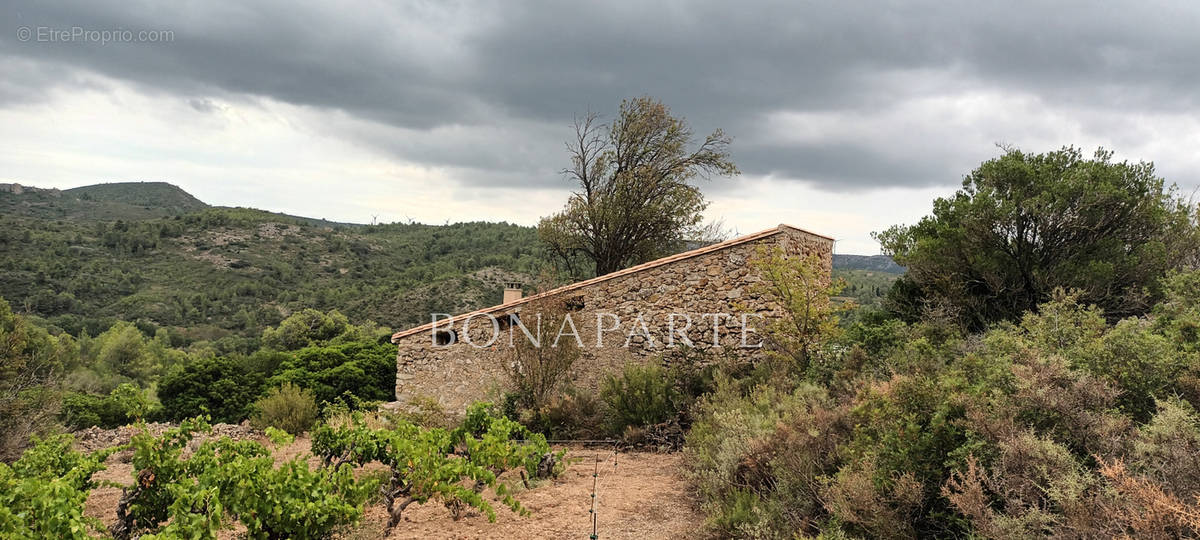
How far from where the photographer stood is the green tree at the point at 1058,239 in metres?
8.59

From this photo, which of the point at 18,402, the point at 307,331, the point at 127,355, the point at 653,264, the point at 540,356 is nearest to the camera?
the point at 18,402

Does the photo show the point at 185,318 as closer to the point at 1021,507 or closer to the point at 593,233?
the point at 593,233

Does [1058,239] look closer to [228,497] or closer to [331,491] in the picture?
[331,491]

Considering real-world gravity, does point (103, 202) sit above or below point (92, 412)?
above

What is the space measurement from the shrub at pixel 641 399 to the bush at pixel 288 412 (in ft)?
16.2

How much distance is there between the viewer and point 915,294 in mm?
10586

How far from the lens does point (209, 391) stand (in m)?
12.0

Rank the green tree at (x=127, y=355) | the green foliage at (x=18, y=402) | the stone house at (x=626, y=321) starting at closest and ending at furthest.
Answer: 1. the green foliage at (x=18, y=402)
2. the stone house at (x=626, y=321)
3. the green tree at (x=127, y=355)

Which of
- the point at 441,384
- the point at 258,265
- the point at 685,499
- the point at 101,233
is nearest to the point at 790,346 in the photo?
the point at 685,499

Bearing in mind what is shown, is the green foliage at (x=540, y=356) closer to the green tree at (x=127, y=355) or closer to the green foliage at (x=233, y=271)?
the green foliage at (x=233, y=271)

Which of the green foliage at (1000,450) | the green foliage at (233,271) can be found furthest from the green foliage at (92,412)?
the green foliage at (233,271)

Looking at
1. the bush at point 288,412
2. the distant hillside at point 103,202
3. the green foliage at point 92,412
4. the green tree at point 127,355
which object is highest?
the distant hillside at point 103,202

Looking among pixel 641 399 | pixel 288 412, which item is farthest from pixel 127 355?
pixel 641 399

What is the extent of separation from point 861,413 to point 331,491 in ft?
12.7
